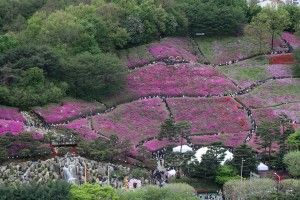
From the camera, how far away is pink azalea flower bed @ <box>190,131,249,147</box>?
7556 centimetres

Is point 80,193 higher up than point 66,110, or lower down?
lower down

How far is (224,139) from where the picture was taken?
76.5 m

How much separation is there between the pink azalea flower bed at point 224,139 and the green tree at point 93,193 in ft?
54.3

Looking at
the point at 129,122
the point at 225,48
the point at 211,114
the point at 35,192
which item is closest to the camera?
the point at 35,192

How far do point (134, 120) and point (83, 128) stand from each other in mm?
6011

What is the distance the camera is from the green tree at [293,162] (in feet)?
226

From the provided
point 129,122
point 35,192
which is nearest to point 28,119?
point 129,122

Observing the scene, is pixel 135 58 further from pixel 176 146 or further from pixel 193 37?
pixel 176 146

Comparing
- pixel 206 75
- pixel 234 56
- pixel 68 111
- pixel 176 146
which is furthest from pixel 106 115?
pixel 234 56

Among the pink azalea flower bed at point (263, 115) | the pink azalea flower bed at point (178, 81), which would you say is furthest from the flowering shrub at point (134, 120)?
the pink azalea flower bed at point (263, 115)

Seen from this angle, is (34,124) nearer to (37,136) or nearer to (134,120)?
(37,136)

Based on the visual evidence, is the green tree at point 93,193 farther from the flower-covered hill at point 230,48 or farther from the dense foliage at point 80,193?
the flower-covered hill at point 230,48

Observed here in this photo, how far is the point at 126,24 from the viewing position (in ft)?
314

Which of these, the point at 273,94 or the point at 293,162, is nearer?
the point at 293,162
